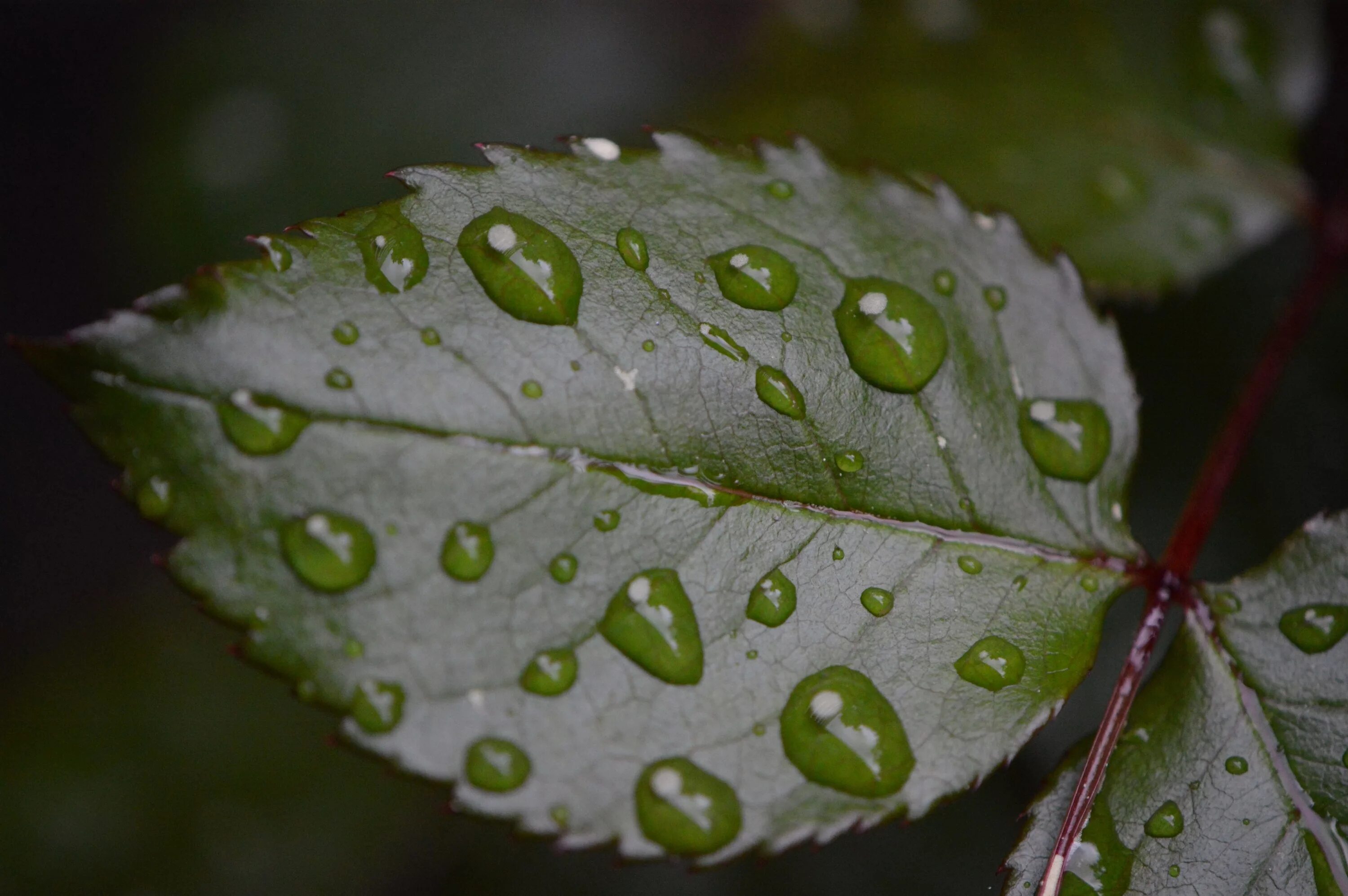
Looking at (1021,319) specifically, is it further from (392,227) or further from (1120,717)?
(392,227)

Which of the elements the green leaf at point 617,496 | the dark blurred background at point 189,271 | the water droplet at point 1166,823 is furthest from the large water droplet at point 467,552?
the dark blurred background at point 189,271

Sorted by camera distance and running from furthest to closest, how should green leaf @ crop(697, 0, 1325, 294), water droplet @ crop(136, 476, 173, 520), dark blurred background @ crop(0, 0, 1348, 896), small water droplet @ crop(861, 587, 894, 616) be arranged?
dark blurred background @ crop(0, 0, 1348, 896) < green leaf @ crop(697, 0, 1325, 294) < small water droplet @ crop(861, 587, 894, 616) < water droplet @ crop(136, 476, 173, 520)

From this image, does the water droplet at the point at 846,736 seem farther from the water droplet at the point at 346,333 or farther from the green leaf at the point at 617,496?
the water droplet at the point at 346,333

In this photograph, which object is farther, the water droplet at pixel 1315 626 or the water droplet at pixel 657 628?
the water droplet at pixel 1315 626

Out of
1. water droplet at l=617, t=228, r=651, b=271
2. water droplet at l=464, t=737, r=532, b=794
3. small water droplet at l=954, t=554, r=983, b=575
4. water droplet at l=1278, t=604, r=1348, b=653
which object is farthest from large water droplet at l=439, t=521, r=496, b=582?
water droplet at l=1278, t=604, r=1348, b=653

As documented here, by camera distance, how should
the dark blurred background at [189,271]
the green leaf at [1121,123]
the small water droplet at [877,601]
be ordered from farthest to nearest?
the dark blurred background at [189,271] → the green leaf at [1121,123] → the small water droplet at [877,601]

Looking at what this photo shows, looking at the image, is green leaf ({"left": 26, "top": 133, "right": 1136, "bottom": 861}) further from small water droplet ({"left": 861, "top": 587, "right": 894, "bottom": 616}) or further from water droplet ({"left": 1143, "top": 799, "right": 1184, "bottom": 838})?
water droplet ({"left": 1143, "top": 799, "right": 1184, "bottom": 838})

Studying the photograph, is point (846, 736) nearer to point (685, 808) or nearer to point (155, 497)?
point (685, 808)
